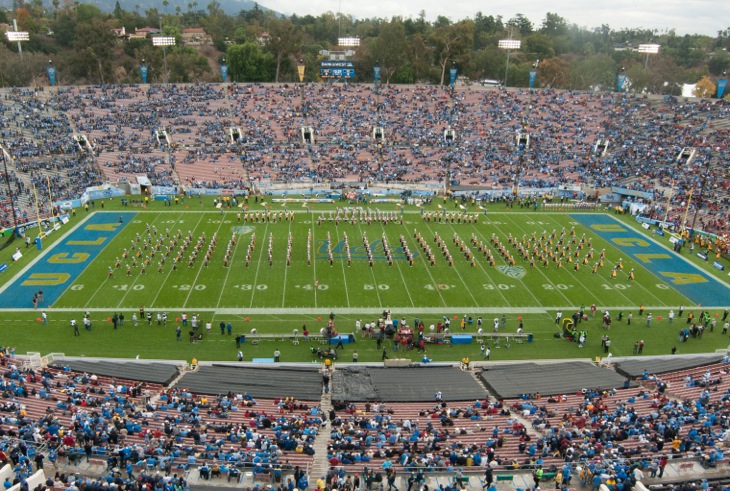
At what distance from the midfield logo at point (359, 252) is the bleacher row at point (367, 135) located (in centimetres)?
1600

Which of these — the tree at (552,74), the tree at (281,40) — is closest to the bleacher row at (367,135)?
the tree at (281,40)

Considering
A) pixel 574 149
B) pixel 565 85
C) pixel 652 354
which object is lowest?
pixel 652 354

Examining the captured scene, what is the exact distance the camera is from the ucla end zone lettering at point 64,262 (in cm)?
2733

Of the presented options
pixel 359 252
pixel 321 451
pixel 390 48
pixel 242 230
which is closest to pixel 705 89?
pixel 390 48

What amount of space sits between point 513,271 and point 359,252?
8.53 metres

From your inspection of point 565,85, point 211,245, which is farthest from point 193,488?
point 565,85

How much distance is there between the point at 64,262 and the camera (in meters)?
31.5

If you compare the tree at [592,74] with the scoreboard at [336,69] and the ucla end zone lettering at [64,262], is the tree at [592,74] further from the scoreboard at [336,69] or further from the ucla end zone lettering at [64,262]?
the ucla end zone lettering at [64,262]

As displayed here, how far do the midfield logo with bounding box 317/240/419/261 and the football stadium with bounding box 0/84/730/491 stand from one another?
28 centimetres

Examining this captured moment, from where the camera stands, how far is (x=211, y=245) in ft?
108

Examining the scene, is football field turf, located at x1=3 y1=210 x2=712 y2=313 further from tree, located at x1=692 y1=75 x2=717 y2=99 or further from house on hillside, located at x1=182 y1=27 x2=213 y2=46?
house on hillside, located at x1=182 y1=27 x2=213 y2=46

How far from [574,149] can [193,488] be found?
1970 inches

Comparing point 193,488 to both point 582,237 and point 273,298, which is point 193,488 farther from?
point 582,237

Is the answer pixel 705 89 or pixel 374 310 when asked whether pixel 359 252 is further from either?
pixel 705 89
